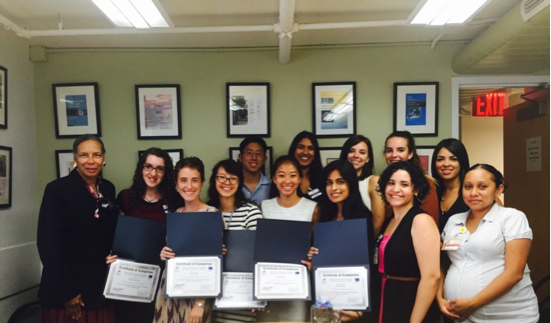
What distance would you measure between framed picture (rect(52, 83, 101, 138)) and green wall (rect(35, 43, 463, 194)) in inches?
2.8

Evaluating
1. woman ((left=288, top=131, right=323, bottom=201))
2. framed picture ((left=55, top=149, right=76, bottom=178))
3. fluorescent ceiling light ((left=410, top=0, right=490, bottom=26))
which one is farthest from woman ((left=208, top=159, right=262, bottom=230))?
framed picture ((left=55, top=149, right=76, bottom=178))

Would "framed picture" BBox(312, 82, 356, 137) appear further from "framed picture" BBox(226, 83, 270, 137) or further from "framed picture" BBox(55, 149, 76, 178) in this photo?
"framed picture" BBox(55, 149, 76, 178)

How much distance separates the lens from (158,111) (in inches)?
139

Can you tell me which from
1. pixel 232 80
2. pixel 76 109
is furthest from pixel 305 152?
pixel 76 109

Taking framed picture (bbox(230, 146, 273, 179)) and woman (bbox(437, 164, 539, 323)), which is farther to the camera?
framed picture (bbox(230, 146, 273, 179))

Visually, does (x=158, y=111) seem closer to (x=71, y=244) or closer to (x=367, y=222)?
(x=71, y=244)

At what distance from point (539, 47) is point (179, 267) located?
9.33 feet

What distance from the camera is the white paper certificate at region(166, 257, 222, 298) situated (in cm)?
200

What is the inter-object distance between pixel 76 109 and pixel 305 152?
81.9 inches

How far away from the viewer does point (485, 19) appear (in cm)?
298

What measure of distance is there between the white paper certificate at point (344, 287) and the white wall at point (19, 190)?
7.56 feet

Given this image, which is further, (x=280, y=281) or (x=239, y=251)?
(x=239, y=251)

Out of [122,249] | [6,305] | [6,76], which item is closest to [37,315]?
[6,305]

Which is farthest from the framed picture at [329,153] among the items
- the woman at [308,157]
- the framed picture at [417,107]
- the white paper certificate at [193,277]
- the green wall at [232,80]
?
the white paper certificate at [193,277]
